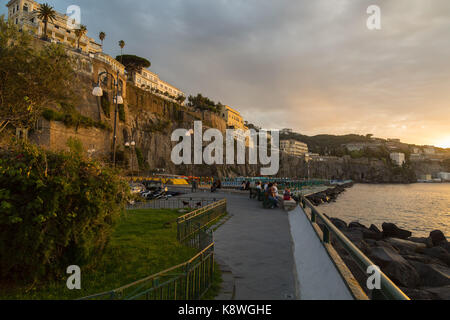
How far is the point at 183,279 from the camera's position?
394 cm

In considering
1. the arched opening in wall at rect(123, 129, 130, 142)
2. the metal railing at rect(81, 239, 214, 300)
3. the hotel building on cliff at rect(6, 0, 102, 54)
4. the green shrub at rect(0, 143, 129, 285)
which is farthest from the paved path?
the hotel building on cliff at rect(6, 0, 102, 54)

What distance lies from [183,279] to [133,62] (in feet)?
299

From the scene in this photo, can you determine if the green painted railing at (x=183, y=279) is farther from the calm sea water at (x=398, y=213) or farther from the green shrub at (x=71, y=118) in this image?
the green shrub at (x=71, y=118)

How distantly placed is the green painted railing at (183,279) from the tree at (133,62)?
280ft

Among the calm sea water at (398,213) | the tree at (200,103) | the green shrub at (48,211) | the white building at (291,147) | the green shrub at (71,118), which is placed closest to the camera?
the green shrub at (48,211)

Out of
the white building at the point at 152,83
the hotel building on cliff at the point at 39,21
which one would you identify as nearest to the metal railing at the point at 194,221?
the hotel building on cliff at the point at 39,21

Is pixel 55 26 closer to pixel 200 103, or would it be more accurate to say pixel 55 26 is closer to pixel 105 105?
pixel 105 105

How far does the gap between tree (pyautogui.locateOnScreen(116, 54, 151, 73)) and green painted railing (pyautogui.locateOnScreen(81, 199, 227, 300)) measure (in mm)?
85274

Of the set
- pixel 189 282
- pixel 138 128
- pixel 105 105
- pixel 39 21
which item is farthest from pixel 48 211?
pixel 39 21

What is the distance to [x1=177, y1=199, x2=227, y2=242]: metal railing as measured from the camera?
8023 millimetres

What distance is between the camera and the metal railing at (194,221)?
8023 millimetres
